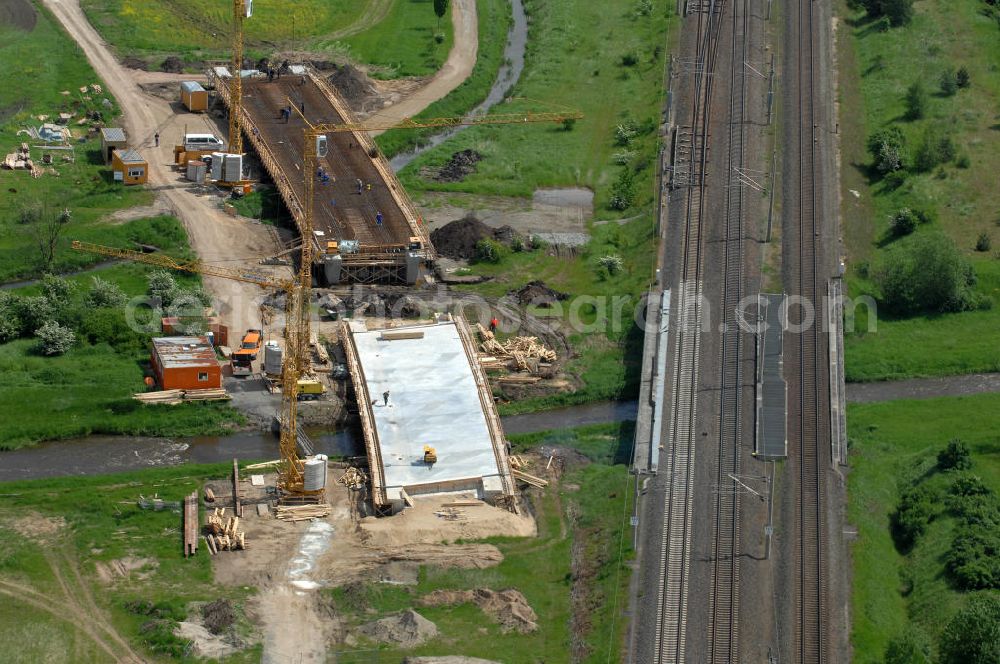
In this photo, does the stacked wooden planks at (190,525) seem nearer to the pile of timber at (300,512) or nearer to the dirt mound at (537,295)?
the pile of timber at (300,512)

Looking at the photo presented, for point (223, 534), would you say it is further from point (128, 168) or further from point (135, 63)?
point (135, 63)

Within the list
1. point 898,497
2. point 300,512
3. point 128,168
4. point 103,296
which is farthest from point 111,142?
point 898,497

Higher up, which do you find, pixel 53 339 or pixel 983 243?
pixel 983 243

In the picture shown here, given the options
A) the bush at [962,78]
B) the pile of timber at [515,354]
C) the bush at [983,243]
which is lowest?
the pile of timber at [515,354]

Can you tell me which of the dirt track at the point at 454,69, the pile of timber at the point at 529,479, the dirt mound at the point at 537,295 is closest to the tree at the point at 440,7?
the dirt track at the point at 454,69

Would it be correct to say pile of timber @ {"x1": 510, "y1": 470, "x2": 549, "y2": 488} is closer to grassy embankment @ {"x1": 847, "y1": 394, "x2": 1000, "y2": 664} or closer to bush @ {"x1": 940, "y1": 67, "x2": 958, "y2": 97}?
grassy embankment @ {"x1": 847, "y1": 394, "x2": 1000, "y2": 664}

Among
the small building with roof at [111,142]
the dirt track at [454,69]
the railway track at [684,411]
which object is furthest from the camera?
the dirt track at [454,69]
